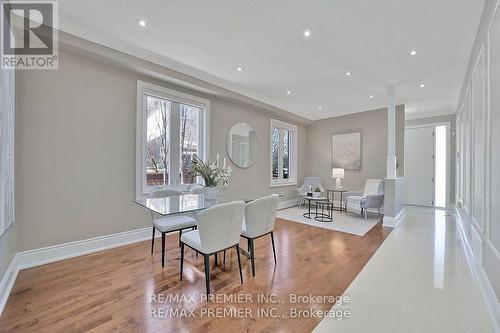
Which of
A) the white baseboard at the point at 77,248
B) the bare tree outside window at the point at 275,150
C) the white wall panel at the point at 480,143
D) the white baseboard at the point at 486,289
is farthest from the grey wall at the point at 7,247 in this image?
the bare tree outside window at the point at 275,150

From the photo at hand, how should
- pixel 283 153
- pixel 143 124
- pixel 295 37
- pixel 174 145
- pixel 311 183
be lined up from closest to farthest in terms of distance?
1. pixel 295 37
2. pixel 143 124
3. pixel 174 145
4. pixel 283 153
5. pixel 311 183

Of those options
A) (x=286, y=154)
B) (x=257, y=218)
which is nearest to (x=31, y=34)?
(x=257, y=218)

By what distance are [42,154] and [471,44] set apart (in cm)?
554

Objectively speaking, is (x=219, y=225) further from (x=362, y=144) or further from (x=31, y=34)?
(x=362, y=144)

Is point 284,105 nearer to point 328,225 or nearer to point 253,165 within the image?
point 253,165

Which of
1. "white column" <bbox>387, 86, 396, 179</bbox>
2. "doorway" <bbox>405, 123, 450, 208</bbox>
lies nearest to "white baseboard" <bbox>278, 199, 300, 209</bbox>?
"white column" <bbox>387, 86, 396, 179</bbox>

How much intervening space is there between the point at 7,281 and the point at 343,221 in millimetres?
5090

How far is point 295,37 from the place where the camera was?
9.09 ft

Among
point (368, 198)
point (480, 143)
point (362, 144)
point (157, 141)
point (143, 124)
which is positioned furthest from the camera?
point (362, 144)

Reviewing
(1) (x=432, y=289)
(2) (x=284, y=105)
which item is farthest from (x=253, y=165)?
(1) (x=432, y=289)

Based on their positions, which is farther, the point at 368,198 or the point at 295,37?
the point at 368,198

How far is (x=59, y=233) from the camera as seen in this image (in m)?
2.67

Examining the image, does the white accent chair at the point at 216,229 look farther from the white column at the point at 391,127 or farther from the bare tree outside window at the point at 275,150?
the bare tree outside window at the point at 275,150

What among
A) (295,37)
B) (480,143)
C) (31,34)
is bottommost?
(480,143)
